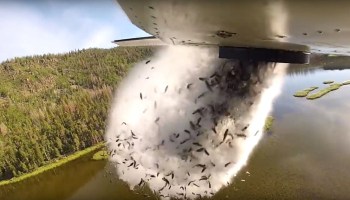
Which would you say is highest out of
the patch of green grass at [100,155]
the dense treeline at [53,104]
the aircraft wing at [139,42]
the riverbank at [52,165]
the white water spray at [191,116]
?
the aircraft wing at [139,42]

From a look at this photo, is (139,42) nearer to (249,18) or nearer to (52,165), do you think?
(249,18)

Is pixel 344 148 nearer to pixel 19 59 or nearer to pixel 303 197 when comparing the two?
pixel 303 197

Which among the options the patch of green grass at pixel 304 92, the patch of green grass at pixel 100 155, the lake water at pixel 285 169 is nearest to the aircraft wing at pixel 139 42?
the lake water at pixel 285 169

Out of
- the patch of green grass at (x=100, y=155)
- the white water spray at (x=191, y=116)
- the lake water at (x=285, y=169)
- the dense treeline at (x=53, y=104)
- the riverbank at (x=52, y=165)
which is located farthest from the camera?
the dense treeline at (x=53, y=104)

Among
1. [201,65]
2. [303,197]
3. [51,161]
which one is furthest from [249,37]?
[51,161]

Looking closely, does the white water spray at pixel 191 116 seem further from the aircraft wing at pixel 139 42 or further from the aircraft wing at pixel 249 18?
the aircraft wing at pixel 249 18

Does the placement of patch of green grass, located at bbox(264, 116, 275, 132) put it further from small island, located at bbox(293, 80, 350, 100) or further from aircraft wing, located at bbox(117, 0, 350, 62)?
aircraft wing, located at bbox(117, 0, 350, 62)
